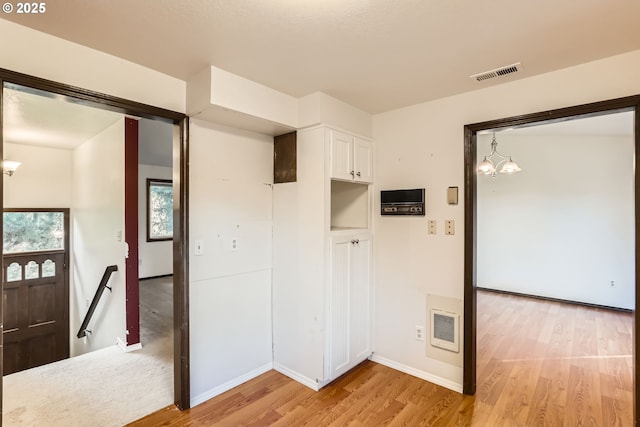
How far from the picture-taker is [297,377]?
2715 millimetres

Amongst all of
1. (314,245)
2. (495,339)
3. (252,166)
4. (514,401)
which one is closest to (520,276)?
(495,339)

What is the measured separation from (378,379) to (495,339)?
5.82 feet

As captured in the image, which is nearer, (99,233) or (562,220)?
(99,233)

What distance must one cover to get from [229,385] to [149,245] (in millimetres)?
5313

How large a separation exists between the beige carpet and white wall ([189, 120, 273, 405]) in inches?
19.0

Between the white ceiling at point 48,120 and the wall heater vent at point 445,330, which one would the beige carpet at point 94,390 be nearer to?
the wall heater vent at point 445,330

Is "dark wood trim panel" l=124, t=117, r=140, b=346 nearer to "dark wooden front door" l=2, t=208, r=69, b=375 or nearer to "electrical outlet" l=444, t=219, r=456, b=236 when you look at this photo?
"dark wooden front door" l=2, t=208, r=69, b=375

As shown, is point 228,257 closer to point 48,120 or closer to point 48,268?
point 48,120

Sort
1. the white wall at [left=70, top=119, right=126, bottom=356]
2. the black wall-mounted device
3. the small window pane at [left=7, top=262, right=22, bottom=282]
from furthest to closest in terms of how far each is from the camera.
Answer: the small window pane at [left=7, top=262, right=22, bottom=282] → the white wall at [left=70, top=119, right=126, bottom=356] → the black wall-mounted device

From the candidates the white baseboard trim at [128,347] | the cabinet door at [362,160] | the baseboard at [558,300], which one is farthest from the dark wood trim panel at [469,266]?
the baseboard at [558,300]

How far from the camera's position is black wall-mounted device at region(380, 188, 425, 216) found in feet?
8.97

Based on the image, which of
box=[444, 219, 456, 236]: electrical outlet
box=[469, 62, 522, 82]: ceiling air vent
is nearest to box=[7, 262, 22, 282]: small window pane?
box=[444, 219, 456, 236]: electrical outlet

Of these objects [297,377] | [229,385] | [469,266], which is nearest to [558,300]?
[469,266]

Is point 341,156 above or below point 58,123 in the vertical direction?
below
